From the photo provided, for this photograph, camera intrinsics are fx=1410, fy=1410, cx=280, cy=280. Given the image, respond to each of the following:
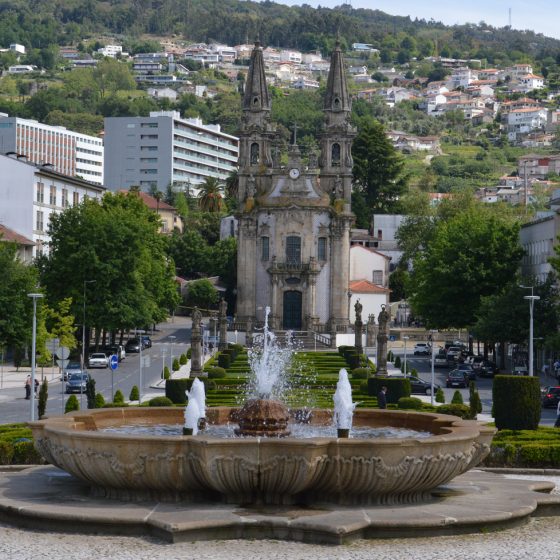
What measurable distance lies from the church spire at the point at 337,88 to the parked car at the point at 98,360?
3575 centimetres

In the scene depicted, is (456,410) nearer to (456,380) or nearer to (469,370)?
(456,380)

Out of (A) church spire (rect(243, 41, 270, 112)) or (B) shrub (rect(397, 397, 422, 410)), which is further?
(A) church spire (rect(243, 41, 270, 112))

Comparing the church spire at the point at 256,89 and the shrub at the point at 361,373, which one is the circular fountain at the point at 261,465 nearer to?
the shrub at the point at 361,373

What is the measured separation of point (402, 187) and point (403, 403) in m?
112

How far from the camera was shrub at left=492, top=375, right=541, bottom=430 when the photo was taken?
140ft

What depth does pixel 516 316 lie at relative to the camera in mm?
83500

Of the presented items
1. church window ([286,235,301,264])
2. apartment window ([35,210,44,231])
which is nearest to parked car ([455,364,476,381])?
church window ([286,235,301,264])

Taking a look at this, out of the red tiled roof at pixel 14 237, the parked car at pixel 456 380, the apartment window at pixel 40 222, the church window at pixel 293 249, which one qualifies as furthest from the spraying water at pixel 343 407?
the apartment window at pixel 40 222

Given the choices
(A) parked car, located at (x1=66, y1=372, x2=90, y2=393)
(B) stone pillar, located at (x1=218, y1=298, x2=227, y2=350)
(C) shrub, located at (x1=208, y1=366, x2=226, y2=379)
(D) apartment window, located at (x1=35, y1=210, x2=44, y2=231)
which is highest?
(D) apartment window, located at (x1=35, y1=210, x2=44, y2=231)

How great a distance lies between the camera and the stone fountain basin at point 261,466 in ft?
87.7

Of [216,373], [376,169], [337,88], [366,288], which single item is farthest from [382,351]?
[376,169]

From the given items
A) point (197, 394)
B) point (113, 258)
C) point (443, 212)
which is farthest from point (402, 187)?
point (197, 394)

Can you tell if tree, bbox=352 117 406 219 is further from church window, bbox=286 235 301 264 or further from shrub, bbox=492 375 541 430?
shrub, bbox=492 375 541 430

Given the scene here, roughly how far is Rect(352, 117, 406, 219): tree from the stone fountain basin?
128877 mm
